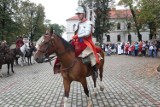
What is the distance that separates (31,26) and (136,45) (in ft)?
142

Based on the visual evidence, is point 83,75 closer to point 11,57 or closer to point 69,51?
point 69,51

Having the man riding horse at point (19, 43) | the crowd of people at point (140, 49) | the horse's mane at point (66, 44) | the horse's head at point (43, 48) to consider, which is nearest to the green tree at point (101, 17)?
the crowd of people at point (140, 49)

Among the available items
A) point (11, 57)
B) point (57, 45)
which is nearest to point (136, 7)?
point (11, 57)

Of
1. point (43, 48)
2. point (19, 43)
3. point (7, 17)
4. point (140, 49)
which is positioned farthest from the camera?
point (7, 17)

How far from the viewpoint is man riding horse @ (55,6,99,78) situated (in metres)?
6.95

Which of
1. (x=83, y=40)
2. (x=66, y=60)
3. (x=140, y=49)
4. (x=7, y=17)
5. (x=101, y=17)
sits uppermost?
(x=101, y=17)

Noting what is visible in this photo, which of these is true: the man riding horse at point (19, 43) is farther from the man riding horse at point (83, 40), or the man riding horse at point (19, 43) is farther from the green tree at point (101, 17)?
the green tree at point (101, 17)

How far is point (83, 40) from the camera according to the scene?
23.2ft

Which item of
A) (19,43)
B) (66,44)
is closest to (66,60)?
(66,44)

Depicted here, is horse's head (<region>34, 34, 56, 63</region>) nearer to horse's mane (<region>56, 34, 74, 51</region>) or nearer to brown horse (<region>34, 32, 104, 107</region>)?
brown horse (<region>34, 32, 104, 107</region>)

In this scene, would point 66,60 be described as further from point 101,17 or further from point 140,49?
point 101,17

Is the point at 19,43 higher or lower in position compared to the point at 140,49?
higher

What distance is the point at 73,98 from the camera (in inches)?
324

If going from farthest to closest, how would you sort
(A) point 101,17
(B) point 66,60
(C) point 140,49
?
(A) point 101,17 → (C) point 140,49 → (B) point 66,60
